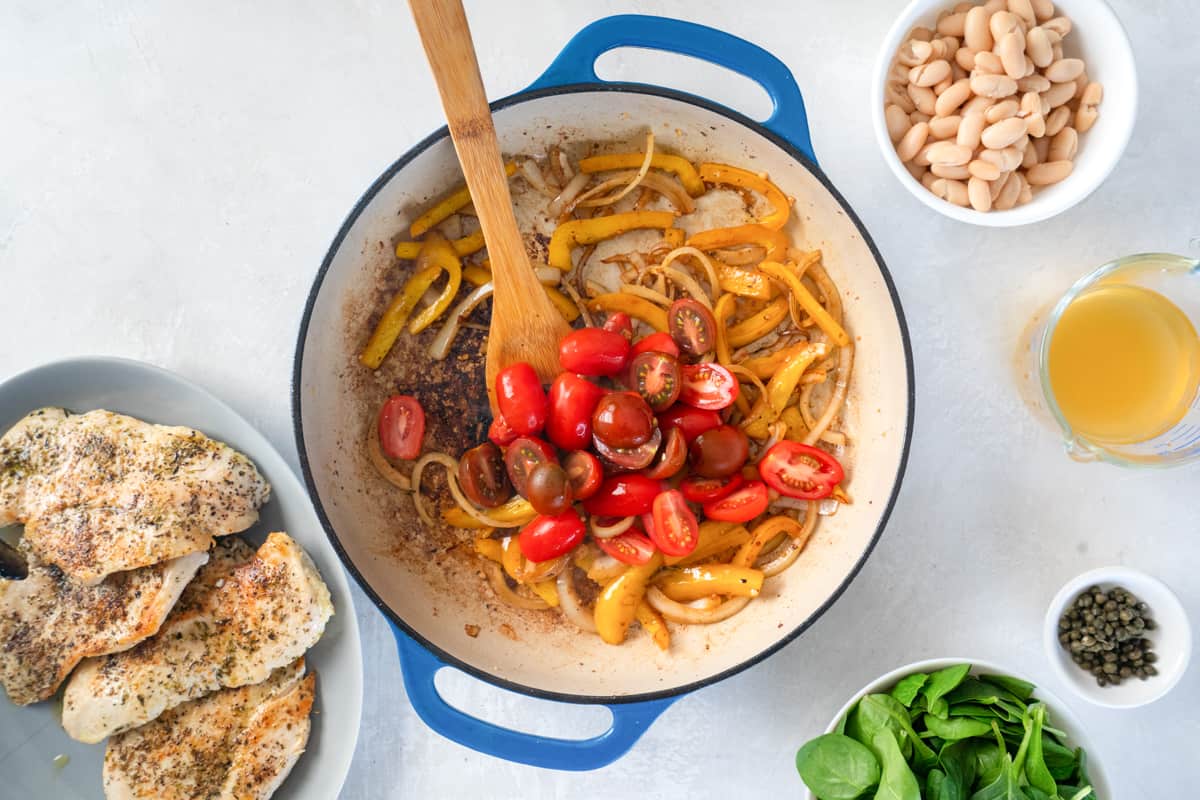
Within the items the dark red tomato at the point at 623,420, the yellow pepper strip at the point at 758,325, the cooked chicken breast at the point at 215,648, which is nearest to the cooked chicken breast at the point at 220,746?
the cooked chicken breast at the point at 215,648

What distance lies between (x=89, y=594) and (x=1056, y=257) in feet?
7.38

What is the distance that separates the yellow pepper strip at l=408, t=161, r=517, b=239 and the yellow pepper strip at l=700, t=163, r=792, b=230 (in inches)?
18.1

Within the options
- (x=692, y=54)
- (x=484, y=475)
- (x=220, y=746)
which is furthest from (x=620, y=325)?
(x=220, y=746)

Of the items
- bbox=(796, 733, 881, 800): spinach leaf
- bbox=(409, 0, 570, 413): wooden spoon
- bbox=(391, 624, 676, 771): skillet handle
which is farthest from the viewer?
bbox=(391, 624, 676, 771): skillet handle

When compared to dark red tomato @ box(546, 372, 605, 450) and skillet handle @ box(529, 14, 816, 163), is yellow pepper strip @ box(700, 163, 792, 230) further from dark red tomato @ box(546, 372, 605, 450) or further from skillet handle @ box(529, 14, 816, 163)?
dark red tomato @ box(546, 372, 605, 450)

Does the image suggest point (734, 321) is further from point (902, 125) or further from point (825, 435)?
point (902, 125)

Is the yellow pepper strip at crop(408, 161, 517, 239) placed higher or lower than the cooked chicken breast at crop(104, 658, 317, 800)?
higher

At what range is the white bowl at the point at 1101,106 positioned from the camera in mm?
1761

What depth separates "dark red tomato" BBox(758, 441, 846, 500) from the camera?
182 cm

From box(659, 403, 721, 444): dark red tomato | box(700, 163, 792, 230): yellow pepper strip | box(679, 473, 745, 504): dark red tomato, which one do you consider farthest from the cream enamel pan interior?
box(659, 403, 721, 444): dark red tomato

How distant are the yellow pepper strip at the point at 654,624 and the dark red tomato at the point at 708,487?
275 mm

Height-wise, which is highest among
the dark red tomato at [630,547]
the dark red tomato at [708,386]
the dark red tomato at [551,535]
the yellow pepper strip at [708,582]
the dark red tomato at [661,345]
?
the dark red tomato at [661,345]

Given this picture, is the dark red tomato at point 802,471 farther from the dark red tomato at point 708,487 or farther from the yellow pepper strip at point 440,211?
the yellow pepper strip at point 440,211

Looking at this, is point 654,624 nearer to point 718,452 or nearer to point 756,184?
point 718,452
